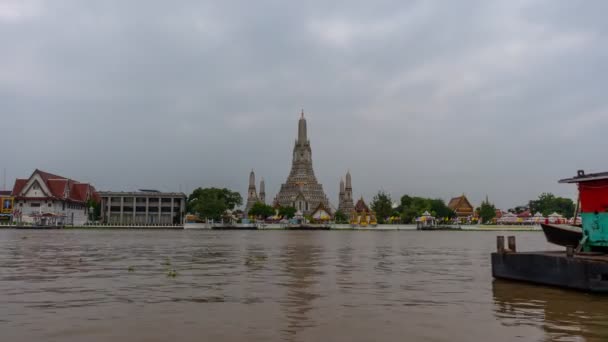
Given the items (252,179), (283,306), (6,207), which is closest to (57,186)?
(6,207)

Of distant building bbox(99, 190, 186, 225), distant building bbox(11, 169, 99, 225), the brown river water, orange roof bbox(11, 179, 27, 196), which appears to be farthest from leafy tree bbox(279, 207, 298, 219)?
the brown river water

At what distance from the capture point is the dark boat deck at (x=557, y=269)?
13.7 metres

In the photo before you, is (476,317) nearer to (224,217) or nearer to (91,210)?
(224,217)

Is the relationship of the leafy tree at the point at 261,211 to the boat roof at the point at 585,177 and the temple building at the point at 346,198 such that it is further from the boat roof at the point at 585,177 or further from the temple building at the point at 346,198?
the boat roof at the point at 585,177

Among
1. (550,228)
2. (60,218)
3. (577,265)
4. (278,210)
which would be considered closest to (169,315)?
(577,265)

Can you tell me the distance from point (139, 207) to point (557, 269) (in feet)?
360

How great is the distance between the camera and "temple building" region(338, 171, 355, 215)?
15825cm

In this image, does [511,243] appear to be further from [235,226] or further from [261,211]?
[261,211]

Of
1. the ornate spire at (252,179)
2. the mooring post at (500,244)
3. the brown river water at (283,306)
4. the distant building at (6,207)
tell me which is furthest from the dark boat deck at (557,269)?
the ornate spire at (252,179)

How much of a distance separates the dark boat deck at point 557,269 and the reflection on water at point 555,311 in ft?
1.12

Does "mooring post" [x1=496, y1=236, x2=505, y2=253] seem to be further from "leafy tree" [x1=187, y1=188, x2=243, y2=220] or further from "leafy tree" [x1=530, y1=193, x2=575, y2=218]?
"leafy tree" [x1=530, y1=193, x2=575, y2=218]

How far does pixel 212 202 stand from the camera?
108500mm

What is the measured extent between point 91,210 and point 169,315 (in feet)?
377

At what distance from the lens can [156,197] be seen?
11712 centimetres
